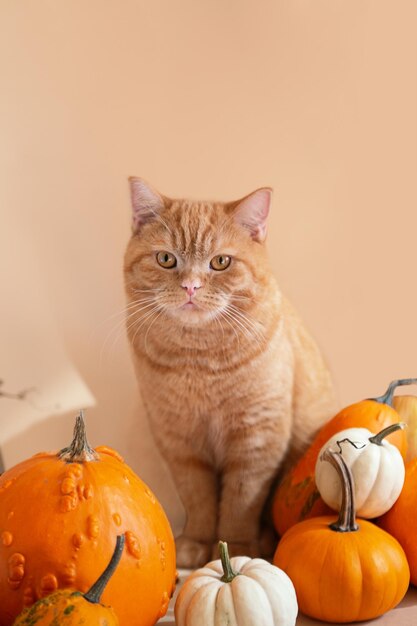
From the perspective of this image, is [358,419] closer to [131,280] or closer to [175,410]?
[175,410]

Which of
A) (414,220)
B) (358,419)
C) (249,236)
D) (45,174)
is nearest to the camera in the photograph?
(358,419)

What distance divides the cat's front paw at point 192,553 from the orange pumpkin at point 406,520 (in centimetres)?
50

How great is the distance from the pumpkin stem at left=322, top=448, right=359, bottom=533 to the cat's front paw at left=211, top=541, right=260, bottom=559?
41 centimetres

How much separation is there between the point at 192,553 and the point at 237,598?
2.03ft

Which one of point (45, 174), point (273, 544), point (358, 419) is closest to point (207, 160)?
point (45, 174)

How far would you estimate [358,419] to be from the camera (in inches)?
71.1

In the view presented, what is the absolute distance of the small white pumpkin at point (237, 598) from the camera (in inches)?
52.2

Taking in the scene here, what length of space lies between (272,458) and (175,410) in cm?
29

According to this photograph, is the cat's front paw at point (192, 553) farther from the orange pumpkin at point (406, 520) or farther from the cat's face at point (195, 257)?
the cat's face at point (195, 257)

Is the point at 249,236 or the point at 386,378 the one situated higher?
the point at 249,236

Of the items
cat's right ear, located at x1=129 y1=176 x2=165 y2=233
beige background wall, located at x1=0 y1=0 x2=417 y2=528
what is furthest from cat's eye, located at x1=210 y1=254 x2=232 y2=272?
beige background wall, located at x1=0 y1=0 x2=417 y2=528

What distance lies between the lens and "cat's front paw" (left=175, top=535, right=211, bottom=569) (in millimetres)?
1916

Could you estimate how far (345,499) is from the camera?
1.55 meters

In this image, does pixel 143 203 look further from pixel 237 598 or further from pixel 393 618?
pixel 393 618
